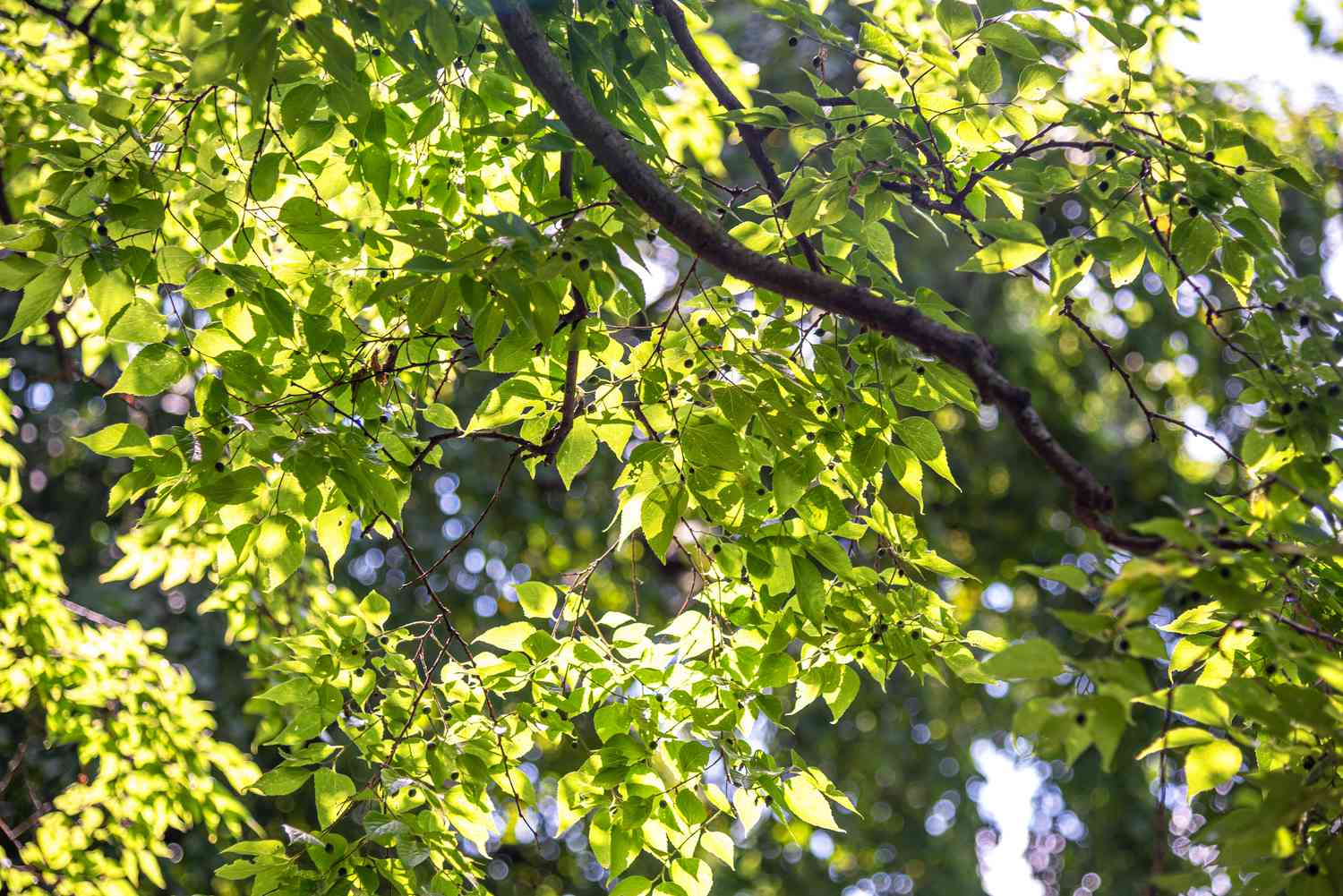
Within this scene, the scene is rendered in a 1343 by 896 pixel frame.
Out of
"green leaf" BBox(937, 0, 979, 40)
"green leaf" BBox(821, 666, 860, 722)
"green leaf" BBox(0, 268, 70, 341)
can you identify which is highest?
"green leaf" BBox(937, 0, 979, 40)

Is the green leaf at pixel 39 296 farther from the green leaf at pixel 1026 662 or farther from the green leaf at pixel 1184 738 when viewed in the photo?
the green leaf at pixel 1184 738

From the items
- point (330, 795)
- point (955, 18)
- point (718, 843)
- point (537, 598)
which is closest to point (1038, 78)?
point (955, 18)

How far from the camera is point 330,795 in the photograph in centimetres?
185

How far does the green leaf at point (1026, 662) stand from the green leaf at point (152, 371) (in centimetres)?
129

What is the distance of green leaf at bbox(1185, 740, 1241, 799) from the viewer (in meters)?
1.36

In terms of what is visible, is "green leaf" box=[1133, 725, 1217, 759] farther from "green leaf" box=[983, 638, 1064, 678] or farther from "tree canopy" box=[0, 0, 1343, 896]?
"green leaf" box=[983, 638, 1064, 678]

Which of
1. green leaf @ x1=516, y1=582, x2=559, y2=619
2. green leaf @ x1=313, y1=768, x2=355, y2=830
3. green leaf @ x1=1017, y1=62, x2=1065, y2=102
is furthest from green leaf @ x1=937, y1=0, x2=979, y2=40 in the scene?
green leaf @ x1=313, y1=768, x2=355, y2=830

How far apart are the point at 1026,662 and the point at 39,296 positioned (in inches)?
56.3

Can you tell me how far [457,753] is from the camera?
186cm

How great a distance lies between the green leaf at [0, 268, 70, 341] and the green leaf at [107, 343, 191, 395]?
0.14 meters

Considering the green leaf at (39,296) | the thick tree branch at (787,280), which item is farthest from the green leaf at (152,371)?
the thick tree branch at (787,280)

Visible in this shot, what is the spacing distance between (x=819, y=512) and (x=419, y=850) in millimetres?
831

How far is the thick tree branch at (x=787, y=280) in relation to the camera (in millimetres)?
1327

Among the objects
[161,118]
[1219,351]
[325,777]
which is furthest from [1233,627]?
[1219,351]
